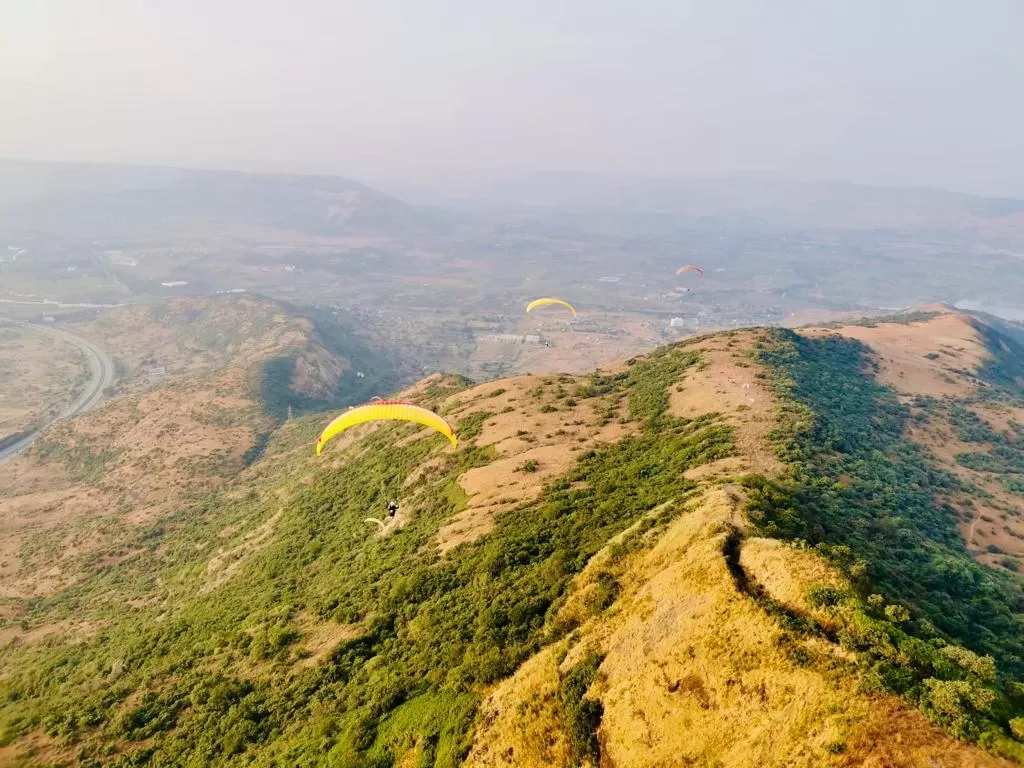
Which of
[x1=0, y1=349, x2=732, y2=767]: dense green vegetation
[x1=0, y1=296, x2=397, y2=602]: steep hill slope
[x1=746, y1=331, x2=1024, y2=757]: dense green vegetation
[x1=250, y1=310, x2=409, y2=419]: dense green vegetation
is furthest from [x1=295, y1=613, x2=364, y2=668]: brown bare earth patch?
[x1=250, y1=310, x2=409, y2=419]: dense green vegetation

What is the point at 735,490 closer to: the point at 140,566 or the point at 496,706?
the point at 496,706

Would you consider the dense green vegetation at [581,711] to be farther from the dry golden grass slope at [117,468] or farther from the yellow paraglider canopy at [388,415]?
the dry golden grass slope at [117,468]

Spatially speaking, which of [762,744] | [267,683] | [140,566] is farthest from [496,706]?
[140,566]

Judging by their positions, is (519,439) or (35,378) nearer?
(519,439)

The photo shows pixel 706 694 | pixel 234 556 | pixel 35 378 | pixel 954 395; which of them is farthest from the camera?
pixel 35 378

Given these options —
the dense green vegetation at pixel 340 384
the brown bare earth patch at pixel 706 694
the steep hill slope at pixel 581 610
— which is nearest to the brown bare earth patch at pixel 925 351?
the steep hill slope at pixel 581 610

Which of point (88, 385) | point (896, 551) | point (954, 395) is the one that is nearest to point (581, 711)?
point (896, 551)

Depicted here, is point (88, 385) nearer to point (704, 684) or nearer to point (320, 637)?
point (320, 637)
